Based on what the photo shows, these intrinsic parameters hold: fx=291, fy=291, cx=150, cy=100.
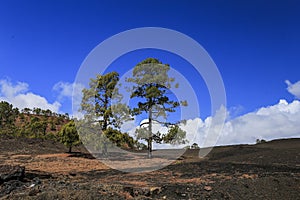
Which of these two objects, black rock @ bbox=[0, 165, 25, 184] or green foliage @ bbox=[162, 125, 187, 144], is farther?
green foliage @ bbox=[162, 125, 187, 144]

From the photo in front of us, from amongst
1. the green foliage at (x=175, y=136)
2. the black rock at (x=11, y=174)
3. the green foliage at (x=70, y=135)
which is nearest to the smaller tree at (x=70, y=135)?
the green foliage at (x=70, y=135)

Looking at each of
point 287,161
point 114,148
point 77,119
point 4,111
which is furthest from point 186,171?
point 4,111

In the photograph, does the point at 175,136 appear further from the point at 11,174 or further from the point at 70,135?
the point at 11,174

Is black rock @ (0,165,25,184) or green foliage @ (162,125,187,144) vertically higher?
green foliage @ (162,125,187,144)

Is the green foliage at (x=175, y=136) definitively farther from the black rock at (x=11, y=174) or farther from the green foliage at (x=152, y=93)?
the black rock at (x=11, y=174)

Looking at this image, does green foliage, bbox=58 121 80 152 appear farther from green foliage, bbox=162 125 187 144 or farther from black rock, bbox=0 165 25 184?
black rock, bbox=0 165 25 184

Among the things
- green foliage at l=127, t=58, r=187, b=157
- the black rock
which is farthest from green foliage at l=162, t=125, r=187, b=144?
the black rock

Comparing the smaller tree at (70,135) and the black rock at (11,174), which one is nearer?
the black rock at (11,174)

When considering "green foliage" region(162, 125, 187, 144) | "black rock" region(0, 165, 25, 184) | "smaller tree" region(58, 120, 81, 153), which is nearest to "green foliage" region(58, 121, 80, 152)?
"smaller tree" region(58, 120, 81, 153)

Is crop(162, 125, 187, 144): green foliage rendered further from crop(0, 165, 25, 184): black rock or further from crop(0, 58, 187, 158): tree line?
crop(0, 165, 25, 184): black rock

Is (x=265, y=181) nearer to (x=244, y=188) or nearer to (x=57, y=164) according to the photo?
(x=244, y=188)

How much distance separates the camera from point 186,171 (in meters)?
17.6

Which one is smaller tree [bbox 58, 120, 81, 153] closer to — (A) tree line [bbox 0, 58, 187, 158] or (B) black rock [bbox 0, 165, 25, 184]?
(A) tree line [bbox 0, 58, 187, 158]

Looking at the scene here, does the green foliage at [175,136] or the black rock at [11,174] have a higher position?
the green foliage at [175,136]
